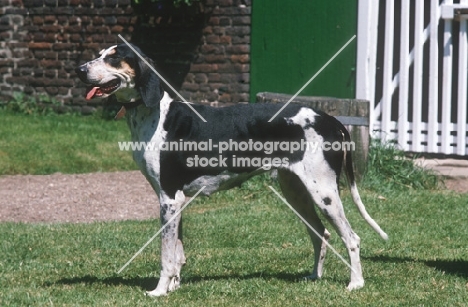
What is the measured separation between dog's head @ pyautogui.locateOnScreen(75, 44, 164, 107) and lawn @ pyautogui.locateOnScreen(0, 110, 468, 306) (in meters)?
1.21

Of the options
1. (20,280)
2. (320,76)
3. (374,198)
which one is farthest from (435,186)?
(20,280)

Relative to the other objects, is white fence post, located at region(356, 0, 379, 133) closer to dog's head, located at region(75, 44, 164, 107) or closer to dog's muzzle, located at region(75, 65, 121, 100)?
dog's head, located at region(75, 44, 164, 107)

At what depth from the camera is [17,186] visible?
948 centimetres

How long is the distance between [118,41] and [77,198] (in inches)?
156

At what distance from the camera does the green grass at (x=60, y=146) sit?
10297 mm

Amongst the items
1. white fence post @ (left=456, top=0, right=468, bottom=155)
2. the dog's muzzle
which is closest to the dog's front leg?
the dog's muzzle

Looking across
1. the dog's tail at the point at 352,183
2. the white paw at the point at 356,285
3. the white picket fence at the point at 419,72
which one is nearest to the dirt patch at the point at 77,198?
the white picket fence at the point at 419,72

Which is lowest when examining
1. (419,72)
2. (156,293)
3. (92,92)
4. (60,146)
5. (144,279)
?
(60,146)

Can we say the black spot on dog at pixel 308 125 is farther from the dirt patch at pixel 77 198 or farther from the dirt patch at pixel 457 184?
the dirt patch at pixel 457 184

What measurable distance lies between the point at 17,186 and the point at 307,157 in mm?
4798

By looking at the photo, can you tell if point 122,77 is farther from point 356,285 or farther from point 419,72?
point 419,72

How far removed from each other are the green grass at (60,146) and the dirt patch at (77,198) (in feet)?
1.17

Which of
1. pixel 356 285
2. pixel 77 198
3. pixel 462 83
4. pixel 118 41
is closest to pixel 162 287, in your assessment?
pixel 356 285

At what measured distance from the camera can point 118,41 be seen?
12516mm
